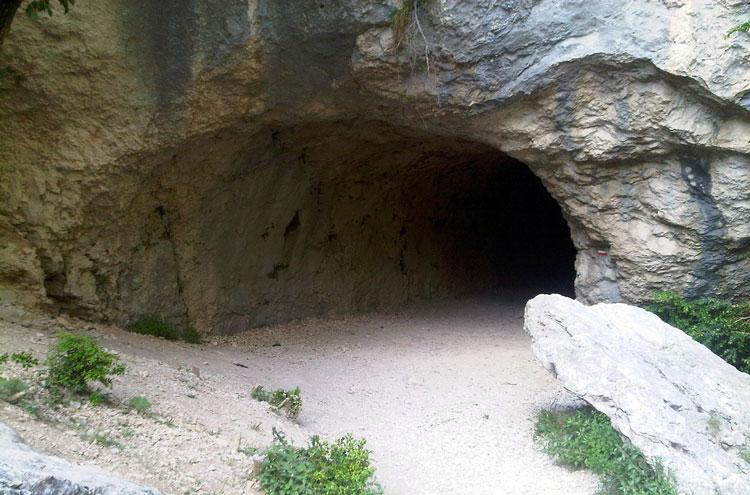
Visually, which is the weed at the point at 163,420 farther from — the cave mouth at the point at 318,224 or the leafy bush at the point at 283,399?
the cave mouth at the point at 318,224

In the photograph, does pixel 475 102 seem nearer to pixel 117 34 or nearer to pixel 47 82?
pixel 117 34

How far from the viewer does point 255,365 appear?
6.82m

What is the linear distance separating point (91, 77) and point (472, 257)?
851 centimetres

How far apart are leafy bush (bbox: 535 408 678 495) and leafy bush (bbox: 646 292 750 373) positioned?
73.6 inches

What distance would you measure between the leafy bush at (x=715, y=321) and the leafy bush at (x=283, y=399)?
375 centimetres

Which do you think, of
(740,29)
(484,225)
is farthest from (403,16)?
(484,225)

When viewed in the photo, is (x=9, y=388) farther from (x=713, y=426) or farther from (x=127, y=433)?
(x=713, y=426)

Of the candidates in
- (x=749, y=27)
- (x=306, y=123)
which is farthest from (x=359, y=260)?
(x=749, y=27)

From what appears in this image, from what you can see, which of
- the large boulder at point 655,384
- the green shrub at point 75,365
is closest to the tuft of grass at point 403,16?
the large boulder at point 655,384

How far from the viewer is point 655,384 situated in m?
4.29

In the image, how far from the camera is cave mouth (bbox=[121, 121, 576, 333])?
24.4 feet

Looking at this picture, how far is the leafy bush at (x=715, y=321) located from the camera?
5789 millimetres

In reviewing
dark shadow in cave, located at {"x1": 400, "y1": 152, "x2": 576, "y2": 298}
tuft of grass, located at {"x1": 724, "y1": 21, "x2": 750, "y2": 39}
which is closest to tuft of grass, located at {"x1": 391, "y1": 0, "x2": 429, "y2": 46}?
tuft of grass, located at {"x1": 724, "y1": 21, "x2": 750, "y2": 39}

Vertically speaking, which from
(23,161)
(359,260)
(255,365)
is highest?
(23,161)
